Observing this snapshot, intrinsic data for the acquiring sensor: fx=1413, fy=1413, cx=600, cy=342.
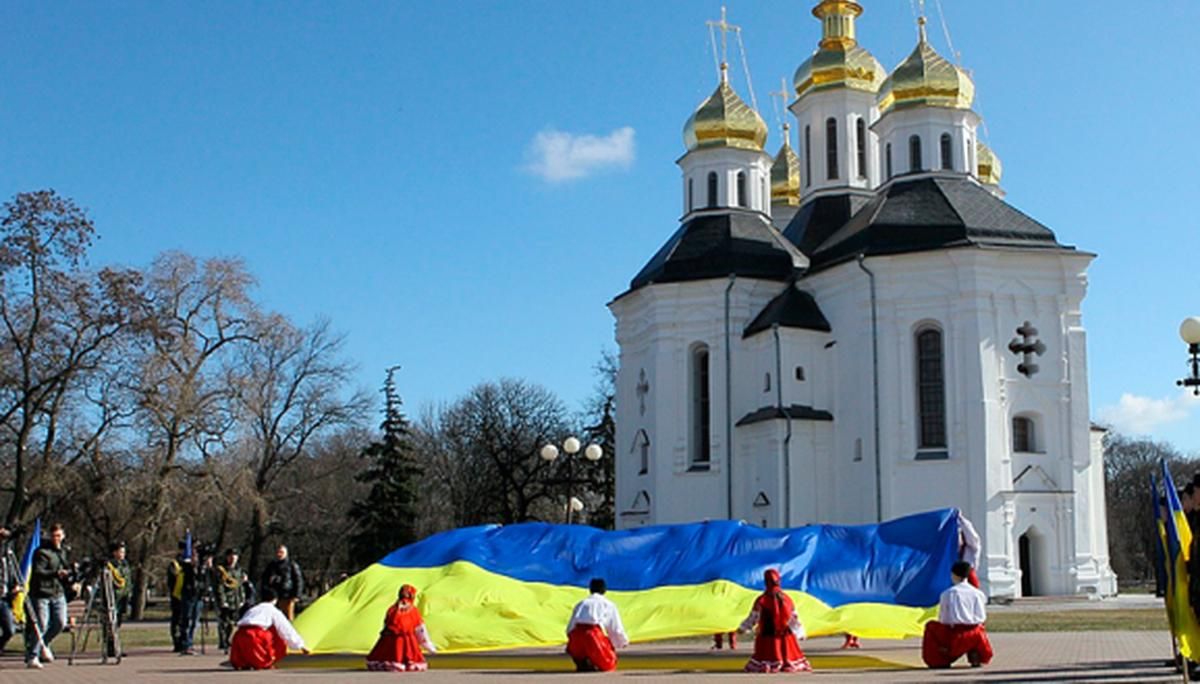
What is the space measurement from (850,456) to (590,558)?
80.4ft

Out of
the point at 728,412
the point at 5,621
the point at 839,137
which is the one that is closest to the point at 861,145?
the point at 839,137

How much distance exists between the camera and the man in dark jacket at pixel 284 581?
2027cm

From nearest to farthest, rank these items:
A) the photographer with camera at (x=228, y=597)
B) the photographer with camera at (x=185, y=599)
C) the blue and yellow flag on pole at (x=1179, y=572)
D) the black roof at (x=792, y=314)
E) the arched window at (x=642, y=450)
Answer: the blue and yellow flag on pole at (x=1179, y=572), the photographer with camera at (x=185, y=599), the photographer with camera at (x=228, y=597), the black roof at (x=792, y=314), the arched window at (x=642, y=450)

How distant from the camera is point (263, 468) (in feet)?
159

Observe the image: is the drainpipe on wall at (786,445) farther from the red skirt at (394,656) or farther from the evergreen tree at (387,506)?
the red skirt at (394,656)

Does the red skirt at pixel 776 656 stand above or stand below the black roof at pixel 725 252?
below

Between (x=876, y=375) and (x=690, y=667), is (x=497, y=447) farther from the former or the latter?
(x=690, y=667)

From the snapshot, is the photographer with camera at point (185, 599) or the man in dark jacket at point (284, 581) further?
the photographer with camera at point (185, 599)

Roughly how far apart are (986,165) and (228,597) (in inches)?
1703

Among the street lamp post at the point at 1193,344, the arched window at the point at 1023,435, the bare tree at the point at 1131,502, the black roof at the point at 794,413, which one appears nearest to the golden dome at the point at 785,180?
the black roof at the point at 794,413

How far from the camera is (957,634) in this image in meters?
16.3

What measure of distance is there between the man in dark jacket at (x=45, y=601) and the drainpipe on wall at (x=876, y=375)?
2644cm

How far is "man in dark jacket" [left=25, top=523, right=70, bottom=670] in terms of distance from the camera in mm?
18875

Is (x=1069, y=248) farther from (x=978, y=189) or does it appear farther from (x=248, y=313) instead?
(x=248, y=313)
